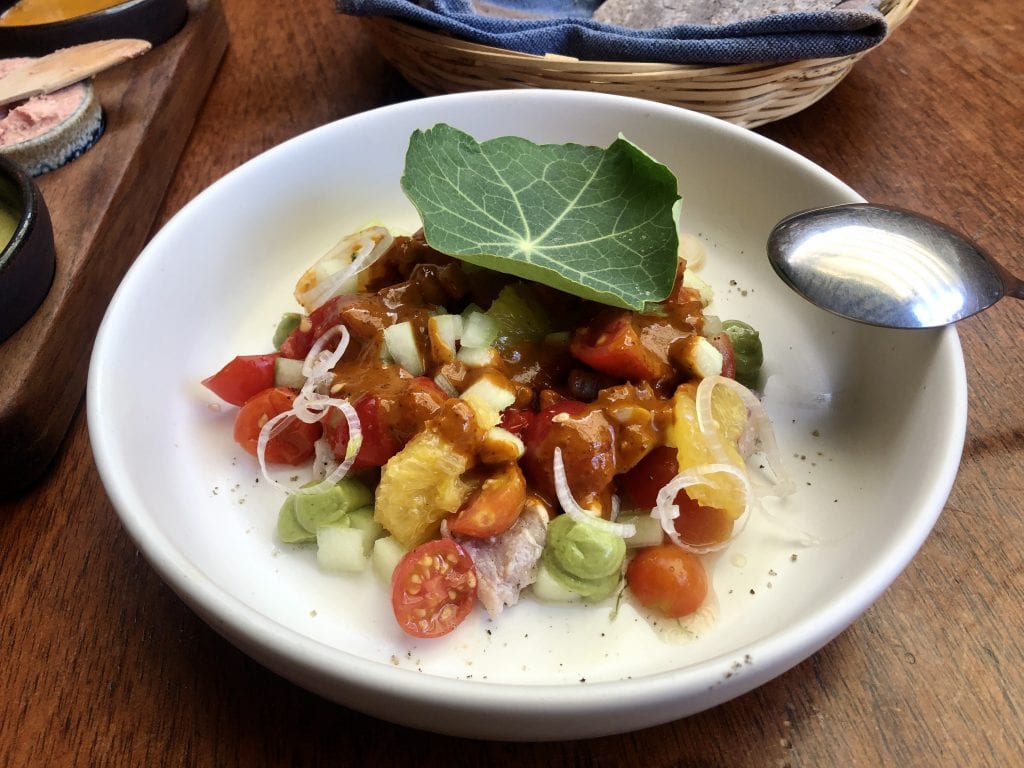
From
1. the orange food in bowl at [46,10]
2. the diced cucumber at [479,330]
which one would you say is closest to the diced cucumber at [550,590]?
the diced cucumber at [479,330]

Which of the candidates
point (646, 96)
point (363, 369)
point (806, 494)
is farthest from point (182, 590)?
point (646, 96)

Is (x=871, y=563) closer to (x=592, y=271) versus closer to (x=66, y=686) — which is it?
(x=592, y=271)

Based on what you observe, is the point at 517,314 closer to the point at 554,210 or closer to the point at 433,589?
the point at 554,210

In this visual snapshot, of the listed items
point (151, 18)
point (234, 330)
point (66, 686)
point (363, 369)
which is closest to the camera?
point (66, 686)

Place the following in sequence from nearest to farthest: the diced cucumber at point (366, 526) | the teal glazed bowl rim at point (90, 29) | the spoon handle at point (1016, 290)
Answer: the diced cucumber at point (366, 526) < the spoon handle at point (1016, 290) < the teal glazed bowl rim at point (90, 29)

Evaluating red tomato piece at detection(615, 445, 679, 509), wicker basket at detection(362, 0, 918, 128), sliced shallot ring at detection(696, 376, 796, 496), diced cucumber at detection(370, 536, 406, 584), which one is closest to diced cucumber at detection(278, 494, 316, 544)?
diced cucumber at detection(370, 536, 406, 584)

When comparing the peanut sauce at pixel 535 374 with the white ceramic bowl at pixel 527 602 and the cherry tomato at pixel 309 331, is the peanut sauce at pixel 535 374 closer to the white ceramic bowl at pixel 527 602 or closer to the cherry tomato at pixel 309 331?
the cherry tomato at pixel 309 331
